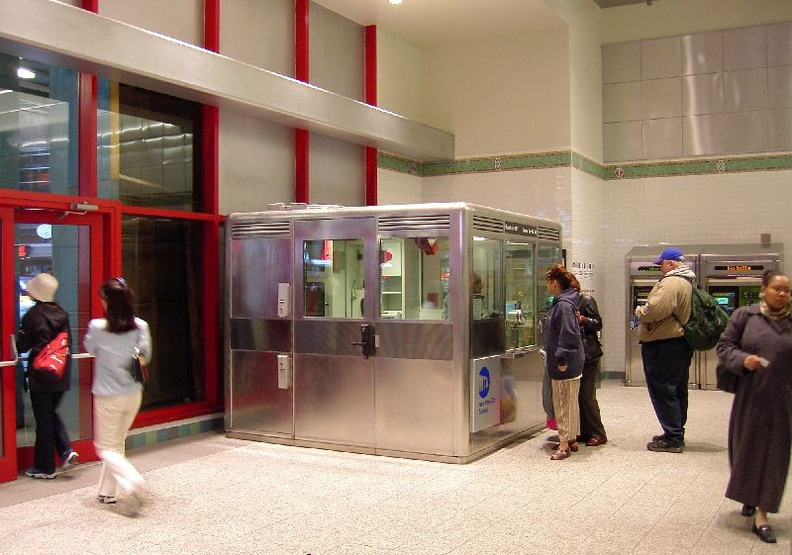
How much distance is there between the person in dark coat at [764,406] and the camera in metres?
4.71

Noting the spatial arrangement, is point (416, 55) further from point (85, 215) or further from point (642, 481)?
point (642, 481)

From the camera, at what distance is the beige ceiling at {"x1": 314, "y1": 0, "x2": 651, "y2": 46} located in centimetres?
983

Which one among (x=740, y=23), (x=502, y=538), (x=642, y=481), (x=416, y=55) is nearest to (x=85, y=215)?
(x=502, y=538)

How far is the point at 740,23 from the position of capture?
11391 millimetres

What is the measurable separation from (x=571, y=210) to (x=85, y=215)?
6341 mm

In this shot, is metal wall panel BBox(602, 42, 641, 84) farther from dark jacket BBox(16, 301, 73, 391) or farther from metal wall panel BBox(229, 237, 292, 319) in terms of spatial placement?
dark jacket BBox(16, 301, 73, 391)

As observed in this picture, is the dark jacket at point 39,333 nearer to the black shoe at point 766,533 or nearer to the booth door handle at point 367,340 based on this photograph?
the booth door handle at point 367,340

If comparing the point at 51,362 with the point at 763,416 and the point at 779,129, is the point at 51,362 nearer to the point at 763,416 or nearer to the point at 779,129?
the point at 763,416

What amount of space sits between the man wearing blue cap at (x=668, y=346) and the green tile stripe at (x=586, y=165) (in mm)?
4022

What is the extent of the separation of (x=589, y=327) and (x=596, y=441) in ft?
3.41

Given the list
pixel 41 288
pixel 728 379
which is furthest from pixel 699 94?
pixel 41 288

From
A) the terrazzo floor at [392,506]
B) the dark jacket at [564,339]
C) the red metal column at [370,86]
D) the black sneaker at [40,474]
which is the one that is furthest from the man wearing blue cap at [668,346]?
the black sneaker at [40,474]

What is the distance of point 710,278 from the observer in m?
11.0

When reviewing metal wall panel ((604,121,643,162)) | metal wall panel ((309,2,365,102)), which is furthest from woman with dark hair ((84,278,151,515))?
metal wall panel ((604,121,643,162))
